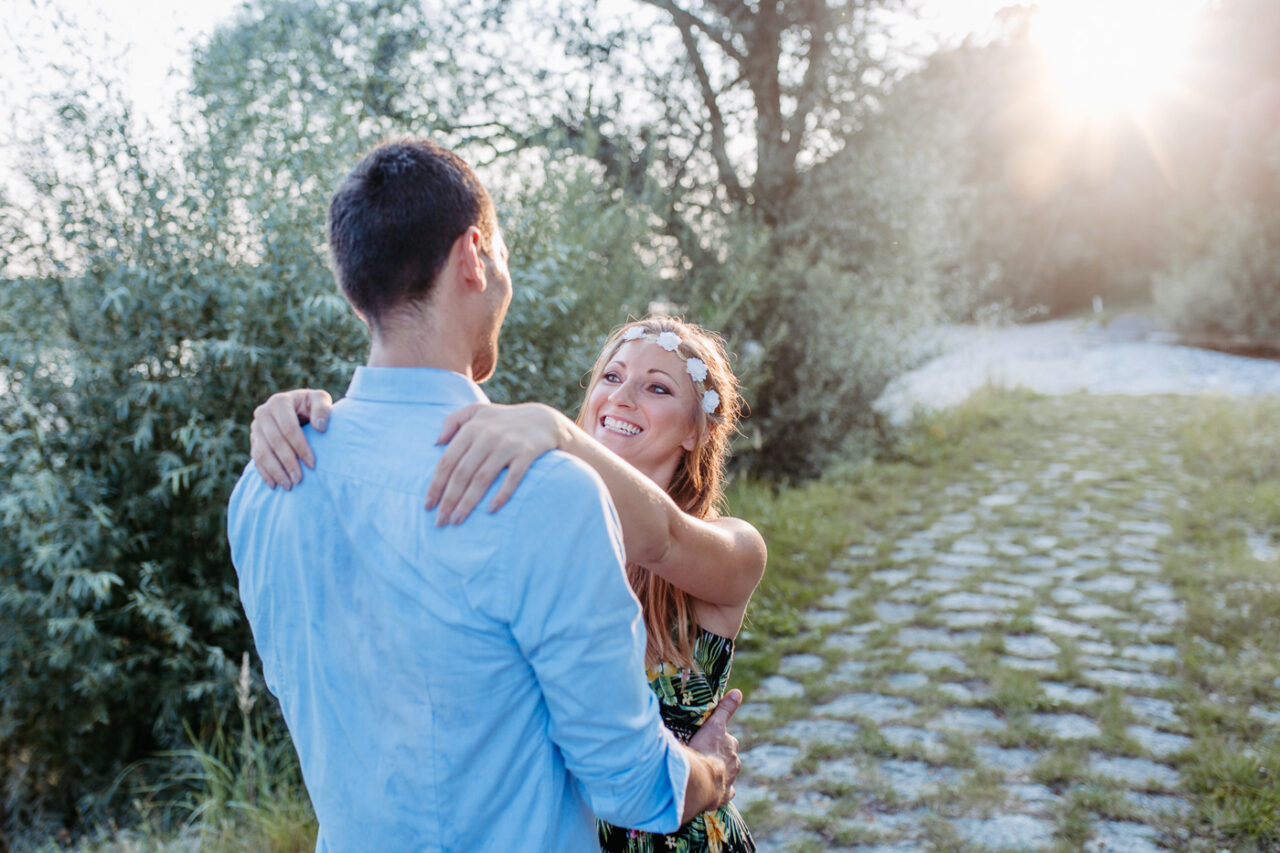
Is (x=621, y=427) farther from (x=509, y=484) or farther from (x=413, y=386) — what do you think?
(x=509, y=484)

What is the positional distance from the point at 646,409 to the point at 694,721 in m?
0.77

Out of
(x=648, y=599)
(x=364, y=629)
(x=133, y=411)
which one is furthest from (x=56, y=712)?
(x=364, y=629)

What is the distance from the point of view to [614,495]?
1489 mm

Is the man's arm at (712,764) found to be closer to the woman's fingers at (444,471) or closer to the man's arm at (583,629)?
the man's arm at (583,629)

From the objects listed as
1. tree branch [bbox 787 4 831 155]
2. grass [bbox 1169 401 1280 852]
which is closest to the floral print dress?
grass [bbox 1169 401 1280 852]

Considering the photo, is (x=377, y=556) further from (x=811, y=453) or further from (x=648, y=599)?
(x=811, y=453)

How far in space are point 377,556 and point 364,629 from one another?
11 centimetres

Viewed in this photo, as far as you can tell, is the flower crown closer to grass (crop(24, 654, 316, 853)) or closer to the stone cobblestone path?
the stone cobblestone path

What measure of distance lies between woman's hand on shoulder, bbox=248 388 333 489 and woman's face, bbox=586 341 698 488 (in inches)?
39.5

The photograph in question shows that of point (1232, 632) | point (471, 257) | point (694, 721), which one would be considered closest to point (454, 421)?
point (471, 257)

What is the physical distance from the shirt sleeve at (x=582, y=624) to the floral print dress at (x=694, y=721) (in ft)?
2.43

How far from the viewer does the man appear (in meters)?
1.20

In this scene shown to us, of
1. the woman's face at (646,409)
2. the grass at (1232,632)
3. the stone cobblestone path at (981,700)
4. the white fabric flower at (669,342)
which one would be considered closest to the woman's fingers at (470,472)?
the woman's face at (646,409)

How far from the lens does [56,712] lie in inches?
166
